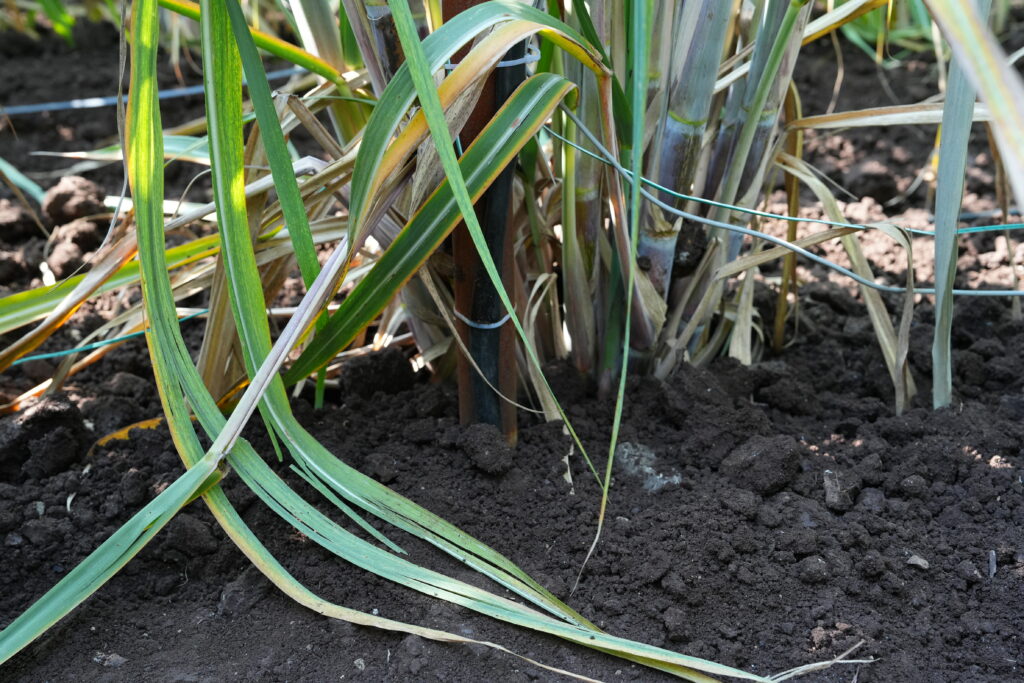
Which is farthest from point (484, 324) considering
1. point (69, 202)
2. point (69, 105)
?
point (69, 105)

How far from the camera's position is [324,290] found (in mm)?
812

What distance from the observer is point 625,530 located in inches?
40.3

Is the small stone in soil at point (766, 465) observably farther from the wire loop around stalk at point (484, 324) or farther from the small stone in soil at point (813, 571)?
the wire loop around stalk at point (484, 324)

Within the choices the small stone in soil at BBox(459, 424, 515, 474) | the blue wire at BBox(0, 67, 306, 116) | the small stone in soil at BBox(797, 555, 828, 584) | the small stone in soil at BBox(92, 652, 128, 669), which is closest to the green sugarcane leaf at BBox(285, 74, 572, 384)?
the small stone in soil at BBox(459, 424, 515, 474)

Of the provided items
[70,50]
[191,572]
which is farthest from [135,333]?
[70,50]

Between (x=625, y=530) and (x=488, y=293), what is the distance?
294 mm

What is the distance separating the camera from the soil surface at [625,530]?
0.91 m

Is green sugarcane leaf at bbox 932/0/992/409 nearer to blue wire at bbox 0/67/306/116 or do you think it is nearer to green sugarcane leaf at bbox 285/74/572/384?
green sugarcane leaf at bbox 285/74/572/384

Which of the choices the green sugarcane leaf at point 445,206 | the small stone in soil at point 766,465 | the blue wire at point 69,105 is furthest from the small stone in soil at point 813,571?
the blue wire at point 69,105

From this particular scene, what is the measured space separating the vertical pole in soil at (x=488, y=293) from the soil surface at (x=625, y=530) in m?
0.04

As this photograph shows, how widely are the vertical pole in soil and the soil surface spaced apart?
44mm

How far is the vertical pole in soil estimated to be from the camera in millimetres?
910

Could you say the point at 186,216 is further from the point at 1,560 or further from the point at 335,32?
the point at 1,560

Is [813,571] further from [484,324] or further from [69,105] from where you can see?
[69,105]
